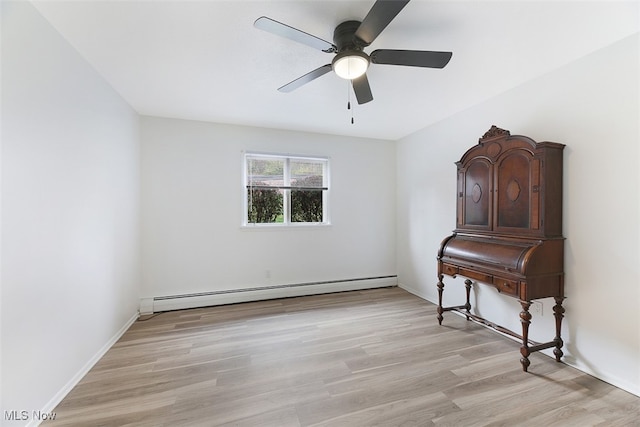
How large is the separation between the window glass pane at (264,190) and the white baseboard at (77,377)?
1.87 meters

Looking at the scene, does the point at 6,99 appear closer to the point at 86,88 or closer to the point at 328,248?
the point at 86,88

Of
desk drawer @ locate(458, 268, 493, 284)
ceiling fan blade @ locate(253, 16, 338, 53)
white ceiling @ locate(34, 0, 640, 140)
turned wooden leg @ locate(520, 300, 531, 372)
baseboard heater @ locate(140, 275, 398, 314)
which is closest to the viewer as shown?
ceiling fan blade @ locate(253, 16, 338, 53)

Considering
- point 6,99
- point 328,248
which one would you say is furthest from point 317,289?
point 6,99

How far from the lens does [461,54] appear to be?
6.55ft

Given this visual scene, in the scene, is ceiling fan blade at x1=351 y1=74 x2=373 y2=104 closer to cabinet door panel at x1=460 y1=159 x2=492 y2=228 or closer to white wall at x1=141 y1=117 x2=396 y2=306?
cabinet door panel at x1=460 y1=159 x2=492 y2=228

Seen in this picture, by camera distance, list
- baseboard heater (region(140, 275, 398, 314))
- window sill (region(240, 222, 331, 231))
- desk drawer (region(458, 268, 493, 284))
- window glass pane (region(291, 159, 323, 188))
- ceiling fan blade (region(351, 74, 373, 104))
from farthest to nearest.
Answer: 1. window glass pane (region(291, 159, 323, 188))
2. window sill (region(240, 222, 331, 231))
3. baseboard heater (region(140, 275, 398, 314))
4. desk drawer (region(458, 268, 493, 284))
5. ceiling fan blade (region(351, 74, 373, 104))

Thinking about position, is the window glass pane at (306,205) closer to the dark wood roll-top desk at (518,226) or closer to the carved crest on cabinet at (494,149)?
the dark wood roll-top desk at (518,226)

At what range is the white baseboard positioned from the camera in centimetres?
161

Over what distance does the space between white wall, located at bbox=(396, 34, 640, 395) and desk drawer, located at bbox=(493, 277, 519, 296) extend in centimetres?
47

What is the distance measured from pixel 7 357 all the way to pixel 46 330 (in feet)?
0.93

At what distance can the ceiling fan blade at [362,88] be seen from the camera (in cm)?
192

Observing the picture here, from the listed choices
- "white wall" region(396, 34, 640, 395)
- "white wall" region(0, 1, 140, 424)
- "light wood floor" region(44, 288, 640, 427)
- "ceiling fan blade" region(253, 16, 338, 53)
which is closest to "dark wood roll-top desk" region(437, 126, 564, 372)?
"white wall" region(396, 34, 640, 395)

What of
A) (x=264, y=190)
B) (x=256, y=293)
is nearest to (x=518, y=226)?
(x=264, y=190)

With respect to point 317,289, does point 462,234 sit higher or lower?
higher
